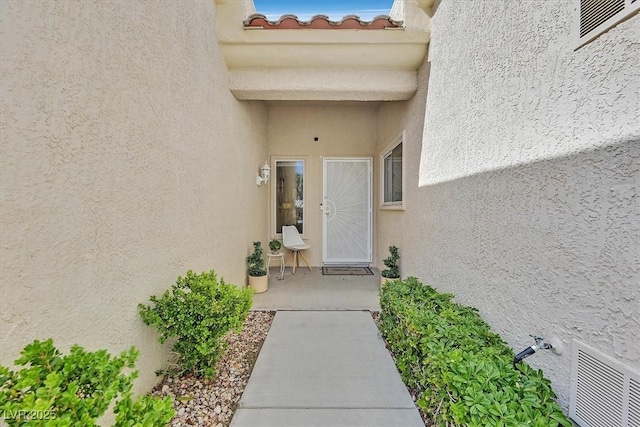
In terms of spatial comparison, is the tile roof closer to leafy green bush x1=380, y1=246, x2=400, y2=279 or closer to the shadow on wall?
the shadow on wall

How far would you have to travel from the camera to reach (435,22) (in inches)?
136

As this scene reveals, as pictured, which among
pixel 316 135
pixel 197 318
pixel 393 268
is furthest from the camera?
pixel 316 135

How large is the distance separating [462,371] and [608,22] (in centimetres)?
191

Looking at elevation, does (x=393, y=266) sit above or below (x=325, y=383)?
above

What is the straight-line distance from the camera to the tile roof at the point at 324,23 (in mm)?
3707

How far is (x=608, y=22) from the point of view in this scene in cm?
129

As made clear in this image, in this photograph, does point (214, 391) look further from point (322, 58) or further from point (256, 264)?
point (322, 58)

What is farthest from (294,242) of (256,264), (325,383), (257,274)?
(325,383)

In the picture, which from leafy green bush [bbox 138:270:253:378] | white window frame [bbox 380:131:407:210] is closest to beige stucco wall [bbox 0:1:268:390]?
leafy green bush [bbox 138:270:253:378]

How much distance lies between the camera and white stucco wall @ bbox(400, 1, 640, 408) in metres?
1.25

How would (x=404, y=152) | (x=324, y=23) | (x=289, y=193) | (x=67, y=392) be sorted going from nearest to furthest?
(x=67, y=392) < (x=324, y=23) < (x=404, y=152) < (x=289, y=193)

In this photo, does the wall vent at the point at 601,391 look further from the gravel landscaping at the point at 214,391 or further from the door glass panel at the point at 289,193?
the door glass panel at the point at 289,193

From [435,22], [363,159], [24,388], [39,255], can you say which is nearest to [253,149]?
[363,159]

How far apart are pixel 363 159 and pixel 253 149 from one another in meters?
2.91
